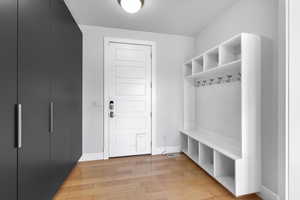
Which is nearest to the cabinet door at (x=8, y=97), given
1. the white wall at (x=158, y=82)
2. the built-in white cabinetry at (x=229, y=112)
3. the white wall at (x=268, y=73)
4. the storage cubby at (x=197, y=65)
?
the white wall at (x=158, y=82)

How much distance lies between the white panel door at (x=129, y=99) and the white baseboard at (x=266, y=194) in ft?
5.92

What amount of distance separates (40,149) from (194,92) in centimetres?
261

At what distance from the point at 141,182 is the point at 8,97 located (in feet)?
5.68

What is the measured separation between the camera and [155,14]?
234cm

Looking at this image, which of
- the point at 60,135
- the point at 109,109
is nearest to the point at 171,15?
the point at 109,109

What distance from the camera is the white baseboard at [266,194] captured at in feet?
5.00

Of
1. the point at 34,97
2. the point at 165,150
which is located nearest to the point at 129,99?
the point at 165,150

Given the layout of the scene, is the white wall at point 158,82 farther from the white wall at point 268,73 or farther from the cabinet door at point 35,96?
the white wall at point 268,73

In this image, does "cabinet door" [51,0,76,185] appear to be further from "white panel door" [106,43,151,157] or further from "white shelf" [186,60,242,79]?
"white shelf" [186,60,242,79]

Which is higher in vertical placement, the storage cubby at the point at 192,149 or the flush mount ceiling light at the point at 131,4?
the flush mount ceiling light at the point at 131,4

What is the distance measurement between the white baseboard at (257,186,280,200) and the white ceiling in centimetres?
238

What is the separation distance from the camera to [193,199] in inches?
64.5

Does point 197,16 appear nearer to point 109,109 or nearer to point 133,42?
point 133,42

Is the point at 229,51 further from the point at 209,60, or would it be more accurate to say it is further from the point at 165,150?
the point at 165,150
